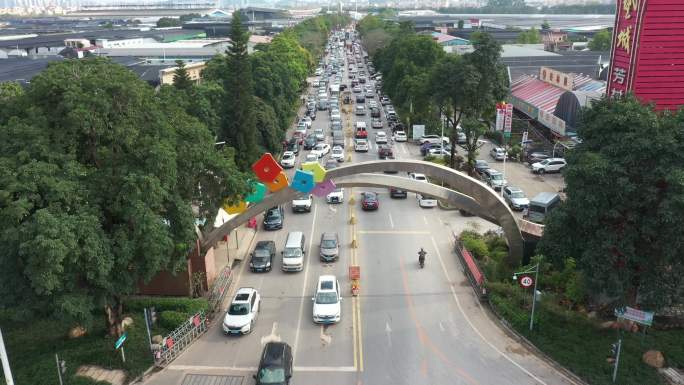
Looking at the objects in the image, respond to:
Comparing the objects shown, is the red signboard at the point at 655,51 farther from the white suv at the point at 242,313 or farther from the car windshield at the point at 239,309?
the car windshield at the point at 239,309

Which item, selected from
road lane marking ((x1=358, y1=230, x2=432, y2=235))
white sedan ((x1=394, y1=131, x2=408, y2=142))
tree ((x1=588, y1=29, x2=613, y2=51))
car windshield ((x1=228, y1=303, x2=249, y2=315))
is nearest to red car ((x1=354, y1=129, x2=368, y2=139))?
white sedan ((x1=394, y1=131, x2=408, y2=142))

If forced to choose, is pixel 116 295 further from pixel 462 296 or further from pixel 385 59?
pixel 385 59

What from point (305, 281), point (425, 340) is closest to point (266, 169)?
point (305, 281)

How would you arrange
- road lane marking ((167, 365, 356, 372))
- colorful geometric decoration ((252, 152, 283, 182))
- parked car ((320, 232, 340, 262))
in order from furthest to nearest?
parked car ((320, 232, 340, 262)) < colorful geometric decoration ((252, 152, 283, 182)) < road lane marking ((167, 365, 356, 372))

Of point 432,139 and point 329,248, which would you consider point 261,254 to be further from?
point 432,139

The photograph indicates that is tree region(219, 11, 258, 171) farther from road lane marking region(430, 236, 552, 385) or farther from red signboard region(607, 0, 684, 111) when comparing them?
red signboard region(607, 0, 684, 111)

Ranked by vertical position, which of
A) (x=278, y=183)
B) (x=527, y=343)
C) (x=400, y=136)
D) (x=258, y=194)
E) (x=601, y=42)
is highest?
(x=601, y=42)
